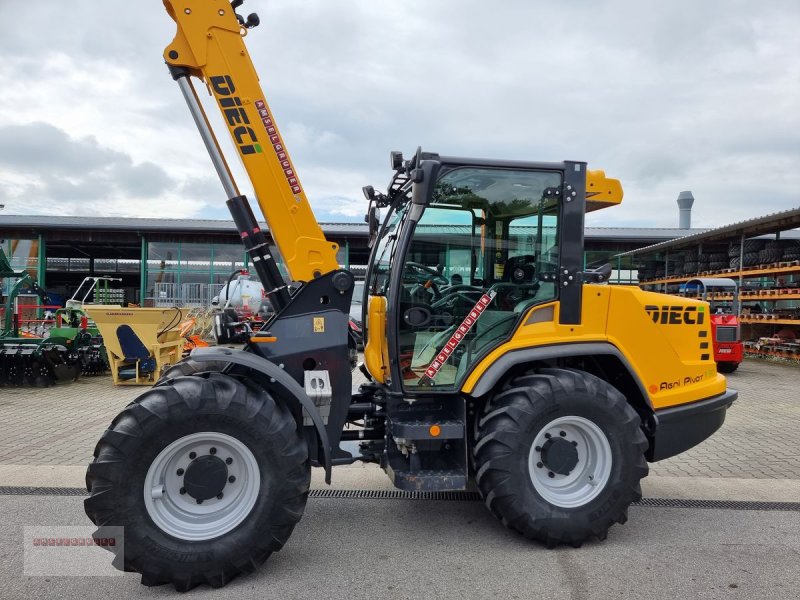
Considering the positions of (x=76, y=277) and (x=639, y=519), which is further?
(x=76, y=277)

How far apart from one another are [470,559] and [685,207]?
41969mm

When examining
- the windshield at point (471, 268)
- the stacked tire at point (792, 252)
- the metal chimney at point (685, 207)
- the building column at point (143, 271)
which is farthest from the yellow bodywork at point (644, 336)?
the metal chimney at point (685, 207)

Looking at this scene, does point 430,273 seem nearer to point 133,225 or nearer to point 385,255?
point 385,255

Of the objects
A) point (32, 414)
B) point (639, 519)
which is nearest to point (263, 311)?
point (639, 519)

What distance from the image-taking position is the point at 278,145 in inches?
153

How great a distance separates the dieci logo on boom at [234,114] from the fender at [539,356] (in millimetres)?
2187

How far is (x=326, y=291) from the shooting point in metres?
3.89

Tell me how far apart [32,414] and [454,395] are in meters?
6.61

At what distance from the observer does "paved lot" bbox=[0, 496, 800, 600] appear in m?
3.14

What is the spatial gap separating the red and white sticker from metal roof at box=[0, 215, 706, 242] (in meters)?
20.2

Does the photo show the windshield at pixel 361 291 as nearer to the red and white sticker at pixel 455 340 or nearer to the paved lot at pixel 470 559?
the red and white sticker at pixel 455 340

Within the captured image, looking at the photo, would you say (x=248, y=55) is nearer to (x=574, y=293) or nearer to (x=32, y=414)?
(x=574, y=293)

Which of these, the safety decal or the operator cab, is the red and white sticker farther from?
the safety decal

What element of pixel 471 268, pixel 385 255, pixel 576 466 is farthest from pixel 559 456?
pixel 385 255
